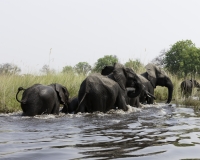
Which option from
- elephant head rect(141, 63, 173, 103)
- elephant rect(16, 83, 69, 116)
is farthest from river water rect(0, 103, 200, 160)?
elephant head rect(141, 63, 173, 103)

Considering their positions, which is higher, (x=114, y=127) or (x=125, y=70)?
(x=125, y=70)

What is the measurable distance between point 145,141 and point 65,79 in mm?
9514

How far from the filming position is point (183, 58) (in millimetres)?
43906

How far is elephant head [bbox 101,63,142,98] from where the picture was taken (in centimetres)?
1070

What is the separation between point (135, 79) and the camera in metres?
11.1

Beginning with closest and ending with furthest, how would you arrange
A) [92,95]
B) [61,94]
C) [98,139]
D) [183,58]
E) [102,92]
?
[98,139], [92,95], [102,92], [61,94], [183,58]

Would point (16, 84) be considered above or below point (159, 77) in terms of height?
below

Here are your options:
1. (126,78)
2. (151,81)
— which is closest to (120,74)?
(126,78)

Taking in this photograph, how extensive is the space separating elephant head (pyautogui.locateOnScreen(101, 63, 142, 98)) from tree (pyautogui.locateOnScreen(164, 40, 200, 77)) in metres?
31.8

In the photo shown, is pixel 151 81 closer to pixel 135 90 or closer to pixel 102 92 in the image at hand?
pixel 135 90

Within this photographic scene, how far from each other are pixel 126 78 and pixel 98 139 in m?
5.70

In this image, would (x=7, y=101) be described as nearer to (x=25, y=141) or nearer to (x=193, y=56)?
(x=25, y=141)

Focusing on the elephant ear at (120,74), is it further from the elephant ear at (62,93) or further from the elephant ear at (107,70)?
the elephant ear at (62,93)

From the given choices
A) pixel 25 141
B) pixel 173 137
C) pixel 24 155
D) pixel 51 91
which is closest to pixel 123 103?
pixel 51 91
